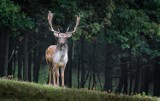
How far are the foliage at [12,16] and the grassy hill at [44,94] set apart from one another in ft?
40.1

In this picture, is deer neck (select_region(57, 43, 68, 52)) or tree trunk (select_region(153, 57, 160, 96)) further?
tree trunk (select_region(153, 57, 160, 96))

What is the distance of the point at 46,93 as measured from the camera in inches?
317

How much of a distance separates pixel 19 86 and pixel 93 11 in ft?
49.0

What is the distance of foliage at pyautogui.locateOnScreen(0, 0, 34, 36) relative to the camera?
2006 cm

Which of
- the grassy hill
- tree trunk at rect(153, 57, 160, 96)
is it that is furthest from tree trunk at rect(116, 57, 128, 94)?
the grassy hill

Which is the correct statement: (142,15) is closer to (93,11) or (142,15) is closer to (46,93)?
(93,11)

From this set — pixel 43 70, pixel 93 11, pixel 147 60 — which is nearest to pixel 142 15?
pixel 93 11

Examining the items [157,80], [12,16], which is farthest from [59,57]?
[157,80]

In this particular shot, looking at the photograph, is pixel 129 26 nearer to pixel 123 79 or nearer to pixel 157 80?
pixel 157 80

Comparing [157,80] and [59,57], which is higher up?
[59,57]

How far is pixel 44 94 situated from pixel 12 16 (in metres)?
13.3

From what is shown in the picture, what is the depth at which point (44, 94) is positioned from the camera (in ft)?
26.4

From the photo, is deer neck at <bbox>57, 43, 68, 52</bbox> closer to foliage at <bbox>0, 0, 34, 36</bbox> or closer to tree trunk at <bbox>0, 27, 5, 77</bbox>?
foliage at <bbox>0, 0, 34, 36</bbox>

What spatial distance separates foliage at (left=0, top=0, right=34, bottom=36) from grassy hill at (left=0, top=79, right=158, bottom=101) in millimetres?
12225
